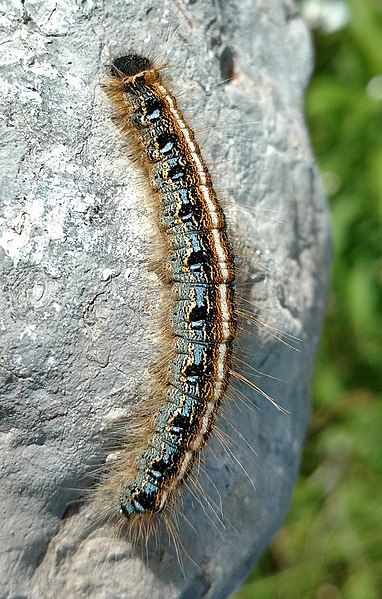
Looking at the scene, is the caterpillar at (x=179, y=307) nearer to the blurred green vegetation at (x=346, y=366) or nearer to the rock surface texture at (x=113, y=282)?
the rock surface texture at (x=113, y=282)

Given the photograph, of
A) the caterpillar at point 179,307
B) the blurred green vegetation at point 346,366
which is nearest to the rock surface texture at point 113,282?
the caterpillar at point 179,307

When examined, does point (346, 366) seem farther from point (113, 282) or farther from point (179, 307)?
point (113, 282)

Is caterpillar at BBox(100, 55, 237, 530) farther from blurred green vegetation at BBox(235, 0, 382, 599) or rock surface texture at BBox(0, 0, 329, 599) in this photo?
blurred green vegetation at BBox(235, 0, 382, 599)

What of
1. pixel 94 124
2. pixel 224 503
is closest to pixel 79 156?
pixel 94 124

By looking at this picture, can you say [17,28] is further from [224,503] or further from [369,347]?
[369,347]

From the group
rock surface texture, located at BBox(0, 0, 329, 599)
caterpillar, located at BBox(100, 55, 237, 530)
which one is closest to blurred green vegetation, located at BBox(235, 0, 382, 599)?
rock surface texture, located at BBox(0, 0, 329, 599)

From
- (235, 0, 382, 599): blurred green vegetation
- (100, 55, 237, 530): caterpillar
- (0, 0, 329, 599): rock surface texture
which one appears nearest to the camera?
(0, 0, 329, 599): rock surface texture
